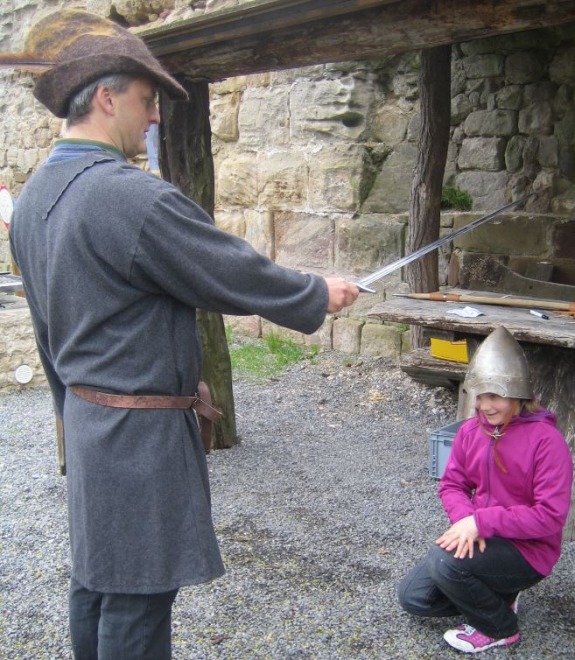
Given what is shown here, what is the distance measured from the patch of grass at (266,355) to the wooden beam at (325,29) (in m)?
2.88

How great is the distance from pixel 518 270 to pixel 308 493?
232 centimetres

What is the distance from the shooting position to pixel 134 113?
1944 millimetres

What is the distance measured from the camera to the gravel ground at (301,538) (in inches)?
110

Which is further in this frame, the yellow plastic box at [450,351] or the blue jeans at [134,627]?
the yellow plastic box at [450,351]

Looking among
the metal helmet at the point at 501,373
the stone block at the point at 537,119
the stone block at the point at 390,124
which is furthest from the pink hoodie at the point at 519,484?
the stone block at the point at 390,124

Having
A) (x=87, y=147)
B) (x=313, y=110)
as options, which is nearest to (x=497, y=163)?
(x=313, y=110)

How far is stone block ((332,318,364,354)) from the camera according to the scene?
651 cm

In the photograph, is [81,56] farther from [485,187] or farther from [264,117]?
[264,117]

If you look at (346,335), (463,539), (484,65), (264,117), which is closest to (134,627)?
(463,539)

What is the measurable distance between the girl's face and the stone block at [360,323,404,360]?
3.55 meters

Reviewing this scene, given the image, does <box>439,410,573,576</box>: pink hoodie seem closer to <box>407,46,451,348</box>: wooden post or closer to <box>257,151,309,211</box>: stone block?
<box>407,46,451,348</box>: wooden post

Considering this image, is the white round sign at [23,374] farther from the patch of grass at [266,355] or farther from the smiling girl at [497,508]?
the smiling girl at [497,508]

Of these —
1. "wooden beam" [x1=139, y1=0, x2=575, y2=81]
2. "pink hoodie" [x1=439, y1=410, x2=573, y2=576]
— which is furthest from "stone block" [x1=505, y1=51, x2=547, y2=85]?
"pink hoodie" [x1=439, y1=410, x2=573, y2=576]

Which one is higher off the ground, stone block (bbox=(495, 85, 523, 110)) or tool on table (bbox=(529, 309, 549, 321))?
stone block (bbox=(495, 85, 523, 110))
